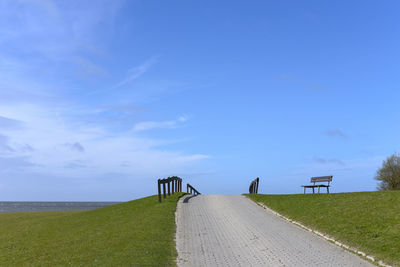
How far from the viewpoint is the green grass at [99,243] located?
36.6 ft

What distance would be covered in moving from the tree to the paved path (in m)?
25.8

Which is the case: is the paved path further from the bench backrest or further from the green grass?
the bench backrest

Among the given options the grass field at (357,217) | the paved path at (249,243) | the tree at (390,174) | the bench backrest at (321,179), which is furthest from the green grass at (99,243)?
the tree at (390,174)

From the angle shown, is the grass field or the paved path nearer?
the paved path

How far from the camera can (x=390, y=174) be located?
40125mm

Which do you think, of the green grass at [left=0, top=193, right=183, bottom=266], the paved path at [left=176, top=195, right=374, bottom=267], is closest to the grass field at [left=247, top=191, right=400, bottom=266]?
the paved path at [left=176, top=195, right=374, bottom=267]

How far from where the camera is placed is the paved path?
11.1m

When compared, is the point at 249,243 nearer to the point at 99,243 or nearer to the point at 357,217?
the point at 99,243

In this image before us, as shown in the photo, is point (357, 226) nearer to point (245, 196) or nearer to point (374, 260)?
point (374, 260)

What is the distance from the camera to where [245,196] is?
96.3 ft

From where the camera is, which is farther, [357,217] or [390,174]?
[390,174]

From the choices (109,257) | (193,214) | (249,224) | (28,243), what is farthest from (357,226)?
(28,243)

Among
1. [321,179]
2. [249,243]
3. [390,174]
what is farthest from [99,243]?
[390,174]

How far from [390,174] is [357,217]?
28061mm
